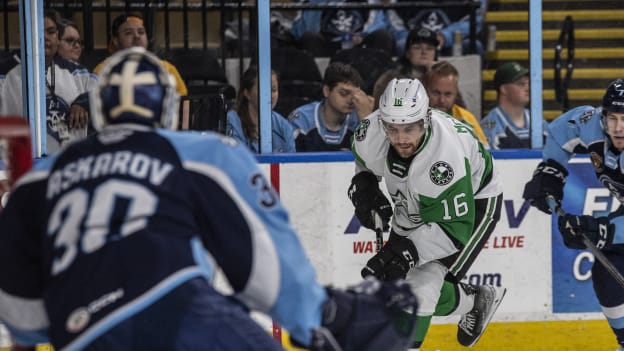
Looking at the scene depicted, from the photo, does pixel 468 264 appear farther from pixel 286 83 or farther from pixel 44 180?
pixel 44 180

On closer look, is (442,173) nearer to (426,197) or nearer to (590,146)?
(426,197)

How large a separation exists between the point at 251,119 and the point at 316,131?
1.12 ft

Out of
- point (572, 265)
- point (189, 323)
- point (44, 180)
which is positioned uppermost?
point (44, 180)

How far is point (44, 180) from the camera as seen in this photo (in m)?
2.76

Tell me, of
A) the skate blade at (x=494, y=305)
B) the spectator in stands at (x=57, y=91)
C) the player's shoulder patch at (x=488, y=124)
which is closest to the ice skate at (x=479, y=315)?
the skate blade at (x=494, y=305)

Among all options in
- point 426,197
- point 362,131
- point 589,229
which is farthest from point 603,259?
point 362,131

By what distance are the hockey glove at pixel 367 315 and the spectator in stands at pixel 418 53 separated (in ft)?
A: 11.0

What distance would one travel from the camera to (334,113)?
19.5 ft

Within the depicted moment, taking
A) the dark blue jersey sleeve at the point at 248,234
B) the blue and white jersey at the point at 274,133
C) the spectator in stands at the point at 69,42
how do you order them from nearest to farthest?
the dark blue jersey sleeve at the point at 248,234
the spectator in stands at the point at 69,42
the blue and white jersey at the point at 274,133

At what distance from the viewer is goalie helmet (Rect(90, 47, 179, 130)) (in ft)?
9.00

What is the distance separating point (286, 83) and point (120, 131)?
10.8 feet

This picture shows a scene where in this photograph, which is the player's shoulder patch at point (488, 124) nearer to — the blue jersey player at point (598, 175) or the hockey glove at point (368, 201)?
the blue jersey player at point (598, 175)

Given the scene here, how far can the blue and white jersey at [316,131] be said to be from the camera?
19.2ft

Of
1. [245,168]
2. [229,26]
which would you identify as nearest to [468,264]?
[229,26]
